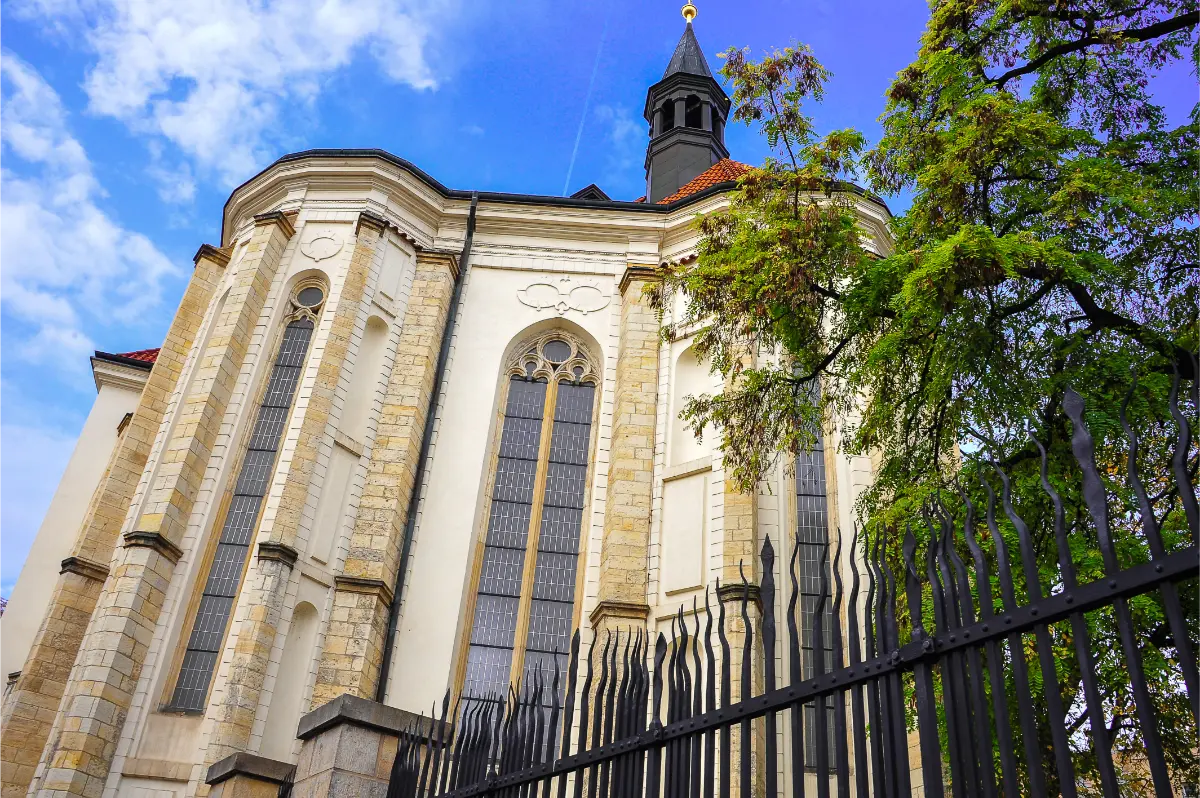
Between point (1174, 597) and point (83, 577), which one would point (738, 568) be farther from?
point (1174, 597)

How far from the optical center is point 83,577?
1408cm

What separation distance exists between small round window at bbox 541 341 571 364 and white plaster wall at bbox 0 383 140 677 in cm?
834

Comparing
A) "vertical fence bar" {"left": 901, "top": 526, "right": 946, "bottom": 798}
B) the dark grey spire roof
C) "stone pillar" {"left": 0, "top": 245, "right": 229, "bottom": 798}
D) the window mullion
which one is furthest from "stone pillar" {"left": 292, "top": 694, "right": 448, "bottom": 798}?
the dark grey spire roof

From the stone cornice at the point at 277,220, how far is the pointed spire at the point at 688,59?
13.1 metres

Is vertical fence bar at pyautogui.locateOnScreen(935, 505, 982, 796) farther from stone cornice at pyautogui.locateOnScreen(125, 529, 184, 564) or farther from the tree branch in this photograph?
stone cornice at pyautogui.locateOnScreen(125, 529, 184, 564)

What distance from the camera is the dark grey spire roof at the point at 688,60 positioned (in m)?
26.8

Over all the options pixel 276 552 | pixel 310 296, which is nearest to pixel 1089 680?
pixel 276 552

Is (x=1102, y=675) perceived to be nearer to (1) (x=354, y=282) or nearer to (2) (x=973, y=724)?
(2) (x=973, y=724)

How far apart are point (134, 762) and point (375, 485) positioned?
4.64 meters

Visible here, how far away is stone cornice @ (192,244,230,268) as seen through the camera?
58.9 ft

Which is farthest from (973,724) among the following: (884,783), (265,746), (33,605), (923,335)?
(33,605)

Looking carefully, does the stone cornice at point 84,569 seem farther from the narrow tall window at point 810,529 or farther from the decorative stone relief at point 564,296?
the narrow tall window at point 810,529

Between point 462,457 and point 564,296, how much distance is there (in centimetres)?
365

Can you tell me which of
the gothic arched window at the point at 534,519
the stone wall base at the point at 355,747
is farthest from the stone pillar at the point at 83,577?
the stone wall base at the point at 355,747
